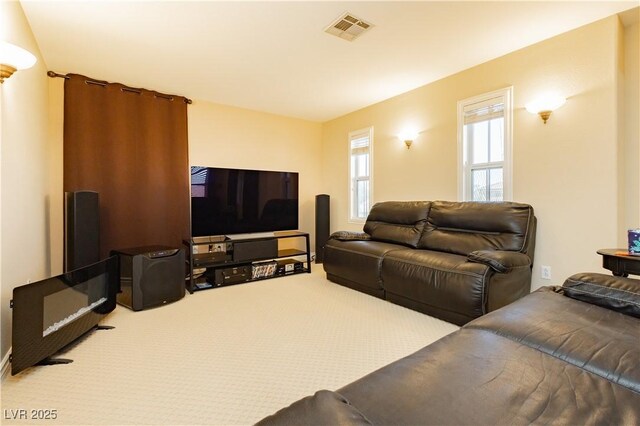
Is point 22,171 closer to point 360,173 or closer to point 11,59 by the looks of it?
point 11,59

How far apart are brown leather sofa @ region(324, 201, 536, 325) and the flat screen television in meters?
2.24

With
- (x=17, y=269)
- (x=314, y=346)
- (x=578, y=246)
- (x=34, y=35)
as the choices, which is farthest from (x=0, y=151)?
(x=578, y=246)

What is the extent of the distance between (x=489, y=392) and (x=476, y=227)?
2411 mm

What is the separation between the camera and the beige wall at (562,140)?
95.2 inches

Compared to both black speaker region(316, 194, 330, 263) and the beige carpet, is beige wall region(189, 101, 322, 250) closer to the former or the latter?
black speaker region(316, 194, 330, 263)

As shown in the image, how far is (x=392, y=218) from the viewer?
3781 mm

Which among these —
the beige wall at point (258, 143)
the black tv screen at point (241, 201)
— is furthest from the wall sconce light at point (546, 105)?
the beige wall at point (258, 143)

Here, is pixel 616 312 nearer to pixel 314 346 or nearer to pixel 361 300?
pixel 314 346

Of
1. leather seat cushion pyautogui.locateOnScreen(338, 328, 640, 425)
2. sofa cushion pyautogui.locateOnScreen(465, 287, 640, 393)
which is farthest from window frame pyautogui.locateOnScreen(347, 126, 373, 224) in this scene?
leather seat cushion pyautogui.locateOnScreen(338, 328, 640, 425)

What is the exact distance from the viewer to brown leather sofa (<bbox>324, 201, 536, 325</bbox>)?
2323mm

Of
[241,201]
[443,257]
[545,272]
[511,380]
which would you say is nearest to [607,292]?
[511,380]

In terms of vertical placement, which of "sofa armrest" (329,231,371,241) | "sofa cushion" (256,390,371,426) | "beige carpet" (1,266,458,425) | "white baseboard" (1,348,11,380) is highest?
"sofa armrest" (329,231,371,241)

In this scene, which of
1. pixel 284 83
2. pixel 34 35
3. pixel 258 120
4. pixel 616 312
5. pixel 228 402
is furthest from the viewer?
pixel 258 120

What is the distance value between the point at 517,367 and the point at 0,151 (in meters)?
2.75
